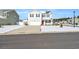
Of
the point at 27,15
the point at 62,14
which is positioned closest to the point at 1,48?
the point at 27,15

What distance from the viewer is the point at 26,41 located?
4734mm

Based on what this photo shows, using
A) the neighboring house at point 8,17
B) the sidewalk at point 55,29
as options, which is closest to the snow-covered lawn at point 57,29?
the sidewalk at point 55,29

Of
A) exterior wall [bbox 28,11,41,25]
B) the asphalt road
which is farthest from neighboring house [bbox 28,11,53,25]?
the asphalt road

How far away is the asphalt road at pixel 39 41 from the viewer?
471cm

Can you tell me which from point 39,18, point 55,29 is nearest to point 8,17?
point 39,18

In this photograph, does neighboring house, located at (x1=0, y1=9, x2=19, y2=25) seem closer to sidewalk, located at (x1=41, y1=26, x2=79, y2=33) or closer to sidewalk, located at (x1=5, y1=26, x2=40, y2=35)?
sidewalk, located at (x1=5, y1=26, x2=40, y2=35)

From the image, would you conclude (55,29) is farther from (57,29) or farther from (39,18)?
(39,18)

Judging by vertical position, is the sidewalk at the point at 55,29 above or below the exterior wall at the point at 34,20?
below

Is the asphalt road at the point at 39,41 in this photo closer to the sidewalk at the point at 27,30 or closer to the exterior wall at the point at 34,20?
the sidewalk at the point at 27,30

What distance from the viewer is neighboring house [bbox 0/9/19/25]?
4742 millimetres

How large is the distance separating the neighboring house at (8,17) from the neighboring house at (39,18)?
189 mm
